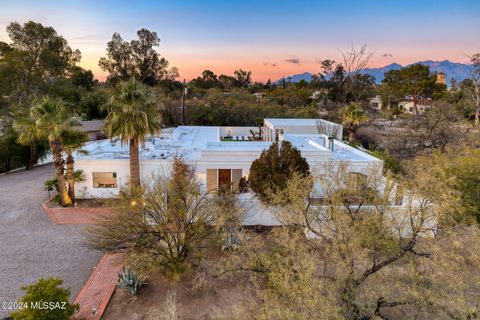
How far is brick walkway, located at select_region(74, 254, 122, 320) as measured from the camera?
9.12 metres

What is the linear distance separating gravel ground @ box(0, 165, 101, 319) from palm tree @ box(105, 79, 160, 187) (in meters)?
4.29

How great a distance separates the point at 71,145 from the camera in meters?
16.4

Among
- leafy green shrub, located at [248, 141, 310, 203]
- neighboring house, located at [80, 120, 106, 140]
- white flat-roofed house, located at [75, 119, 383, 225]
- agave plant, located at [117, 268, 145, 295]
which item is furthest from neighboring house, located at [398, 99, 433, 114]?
agave plant, located at [117, 268, 145, 295]

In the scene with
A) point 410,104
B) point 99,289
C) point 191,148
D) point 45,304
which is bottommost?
point 99,289

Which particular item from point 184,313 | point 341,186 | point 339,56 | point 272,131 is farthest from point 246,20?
point 184,313

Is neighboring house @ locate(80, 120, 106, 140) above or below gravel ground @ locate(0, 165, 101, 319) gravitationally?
above

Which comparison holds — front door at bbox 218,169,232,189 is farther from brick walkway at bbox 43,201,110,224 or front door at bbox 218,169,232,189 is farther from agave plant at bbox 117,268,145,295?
agave plant at bbox 117,268,145,295

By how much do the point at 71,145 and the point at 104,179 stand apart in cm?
301

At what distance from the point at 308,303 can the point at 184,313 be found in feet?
14.8

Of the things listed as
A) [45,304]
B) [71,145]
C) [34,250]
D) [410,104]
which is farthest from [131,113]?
[410,104]

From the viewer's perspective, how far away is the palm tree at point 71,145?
16.3 meters

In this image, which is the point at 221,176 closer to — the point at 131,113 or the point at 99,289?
the point at 131,113

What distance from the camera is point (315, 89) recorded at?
6981 centimetres

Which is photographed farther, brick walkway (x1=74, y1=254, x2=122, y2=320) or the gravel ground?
the gravel ground
